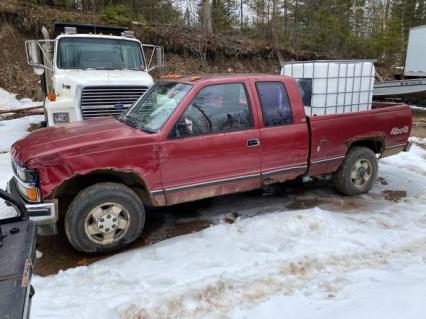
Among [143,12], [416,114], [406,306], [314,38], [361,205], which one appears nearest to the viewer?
[406,306]

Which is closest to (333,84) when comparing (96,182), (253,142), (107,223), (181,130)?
(253,142)

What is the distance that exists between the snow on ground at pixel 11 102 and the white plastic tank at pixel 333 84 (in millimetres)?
11441

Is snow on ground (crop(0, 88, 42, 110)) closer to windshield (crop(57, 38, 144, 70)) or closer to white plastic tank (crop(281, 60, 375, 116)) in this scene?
windshield (crop(57, 38, 144, 70))

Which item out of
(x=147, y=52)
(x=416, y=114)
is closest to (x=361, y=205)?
(x=416, y=114)

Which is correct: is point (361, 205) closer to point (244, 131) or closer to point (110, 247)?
point (244, 131)

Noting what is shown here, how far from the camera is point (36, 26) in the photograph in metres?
17.0

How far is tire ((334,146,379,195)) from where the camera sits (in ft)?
19.6

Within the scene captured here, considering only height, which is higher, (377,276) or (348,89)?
(348,89)

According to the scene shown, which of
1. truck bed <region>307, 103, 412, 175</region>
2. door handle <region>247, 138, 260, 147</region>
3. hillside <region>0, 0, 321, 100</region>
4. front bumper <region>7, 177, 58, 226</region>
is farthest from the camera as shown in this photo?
hillside <region>0, 0, 321, 100</region>

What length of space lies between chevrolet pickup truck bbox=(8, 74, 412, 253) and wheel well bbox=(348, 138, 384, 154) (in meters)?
0.18

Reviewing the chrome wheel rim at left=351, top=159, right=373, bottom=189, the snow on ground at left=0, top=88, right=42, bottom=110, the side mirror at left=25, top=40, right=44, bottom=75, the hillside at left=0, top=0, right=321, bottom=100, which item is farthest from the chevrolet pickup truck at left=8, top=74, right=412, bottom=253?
the hillside at left=0, top=0, right=321, bottom=100

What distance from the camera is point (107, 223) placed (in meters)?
4.27

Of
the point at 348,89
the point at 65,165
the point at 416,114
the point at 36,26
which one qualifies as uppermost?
the point at 36,26

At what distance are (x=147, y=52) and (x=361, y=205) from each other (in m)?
15.2
